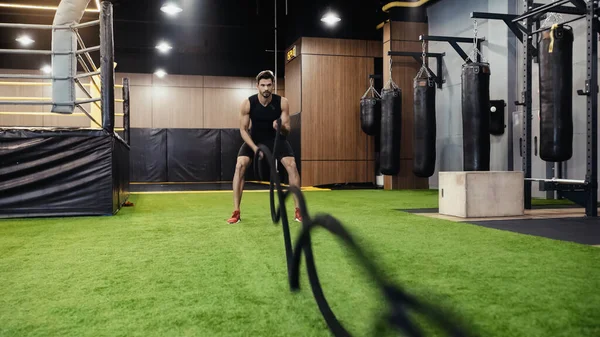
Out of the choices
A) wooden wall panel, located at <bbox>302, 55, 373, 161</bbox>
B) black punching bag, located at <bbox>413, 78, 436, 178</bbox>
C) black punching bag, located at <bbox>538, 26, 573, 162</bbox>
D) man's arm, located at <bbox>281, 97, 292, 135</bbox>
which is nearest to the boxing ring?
man's arm, located at <bbox>281, 97, 292, 135</bbox>

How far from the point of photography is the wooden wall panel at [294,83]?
10158 millimetres

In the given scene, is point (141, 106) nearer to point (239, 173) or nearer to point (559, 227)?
point (239, 173)

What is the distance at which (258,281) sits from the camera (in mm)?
2068

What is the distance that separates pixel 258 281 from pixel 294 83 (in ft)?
29.3

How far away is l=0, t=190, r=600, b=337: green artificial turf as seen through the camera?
1.54 meters

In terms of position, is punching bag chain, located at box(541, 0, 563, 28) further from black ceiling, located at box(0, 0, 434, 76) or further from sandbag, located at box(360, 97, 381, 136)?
black ceiling, located at box(0, 0, 434, 76)

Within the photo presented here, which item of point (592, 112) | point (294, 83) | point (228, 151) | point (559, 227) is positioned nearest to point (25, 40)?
point (228, 151)

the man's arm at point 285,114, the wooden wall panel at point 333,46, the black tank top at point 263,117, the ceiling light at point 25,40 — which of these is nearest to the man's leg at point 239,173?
the black tank top at point 263,117

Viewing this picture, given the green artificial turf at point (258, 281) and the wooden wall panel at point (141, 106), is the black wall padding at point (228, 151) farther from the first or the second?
the green artificial turf at point (258, 281)

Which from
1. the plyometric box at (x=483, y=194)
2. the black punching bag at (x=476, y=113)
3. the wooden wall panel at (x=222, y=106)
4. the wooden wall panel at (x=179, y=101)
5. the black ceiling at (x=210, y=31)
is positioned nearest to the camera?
the plyometric box at (x=483, y=194)

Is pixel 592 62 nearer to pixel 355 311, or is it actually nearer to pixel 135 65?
pixel 355 311

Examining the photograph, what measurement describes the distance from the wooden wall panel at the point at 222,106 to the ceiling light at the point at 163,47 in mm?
1907

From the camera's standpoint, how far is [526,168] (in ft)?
17.5

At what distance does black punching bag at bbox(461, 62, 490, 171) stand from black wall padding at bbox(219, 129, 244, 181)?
815 centimetres
